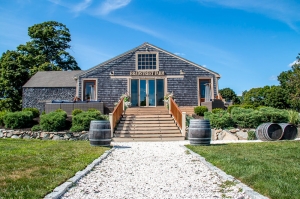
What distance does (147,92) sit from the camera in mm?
20766

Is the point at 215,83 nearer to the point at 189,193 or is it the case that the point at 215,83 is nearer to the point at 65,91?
the point at 65,91

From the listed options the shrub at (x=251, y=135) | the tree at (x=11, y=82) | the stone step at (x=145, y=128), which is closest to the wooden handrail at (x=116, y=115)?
the stone step at (x=145, y=128)

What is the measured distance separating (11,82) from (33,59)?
22.1 ft

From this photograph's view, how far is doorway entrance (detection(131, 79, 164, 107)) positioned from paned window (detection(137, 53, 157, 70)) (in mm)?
909

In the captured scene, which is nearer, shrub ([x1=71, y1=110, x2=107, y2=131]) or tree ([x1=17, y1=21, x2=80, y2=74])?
shrub ([x1=71, y1=110, x2=107, y2=131])

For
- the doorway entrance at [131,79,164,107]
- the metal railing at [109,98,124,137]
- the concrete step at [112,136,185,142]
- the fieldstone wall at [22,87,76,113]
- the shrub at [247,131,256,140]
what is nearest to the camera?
the concrete step at [112,136,185,142]

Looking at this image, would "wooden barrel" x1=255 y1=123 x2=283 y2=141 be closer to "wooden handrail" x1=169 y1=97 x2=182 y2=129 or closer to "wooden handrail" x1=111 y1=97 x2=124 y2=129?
"wooden handrail" x1=169 y1=97 x2=182 y2=129

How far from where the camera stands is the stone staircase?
1400 centimetres

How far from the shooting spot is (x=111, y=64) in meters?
21.0

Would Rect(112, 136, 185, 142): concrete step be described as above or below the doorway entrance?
below

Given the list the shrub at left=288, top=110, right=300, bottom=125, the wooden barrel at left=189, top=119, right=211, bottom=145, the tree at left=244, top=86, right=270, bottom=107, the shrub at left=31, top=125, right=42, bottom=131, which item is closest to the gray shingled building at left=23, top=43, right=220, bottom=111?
the shrub at left=31, top=125, right=42, bottom=131

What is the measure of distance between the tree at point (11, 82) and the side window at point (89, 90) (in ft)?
34.4

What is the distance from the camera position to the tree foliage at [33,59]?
28391mm

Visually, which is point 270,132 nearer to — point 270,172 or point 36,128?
point 270,172
